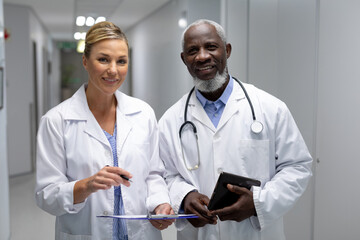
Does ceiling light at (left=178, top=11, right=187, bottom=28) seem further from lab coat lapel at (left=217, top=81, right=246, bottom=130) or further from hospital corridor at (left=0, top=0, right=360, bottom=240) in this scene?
lab coat lapel at (left=217, top=81, right=246, bottom=130)

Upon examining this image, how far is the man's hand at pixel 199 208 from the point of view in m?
1.31

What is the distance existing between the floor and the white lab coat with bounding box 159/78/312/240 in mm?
1596

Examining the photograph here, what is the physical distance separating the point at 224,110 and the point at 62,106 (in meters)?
0.61

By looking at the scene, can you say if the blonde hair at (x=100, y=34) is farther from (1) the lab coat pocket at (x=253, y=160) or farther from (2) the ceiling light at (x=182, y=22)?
(2) the ceiling light at (x=182, y=22)

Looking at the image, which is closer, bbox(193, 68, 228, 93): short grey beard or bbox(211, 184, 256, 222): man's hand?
bbox(211, 184, 256, 222): man's hand

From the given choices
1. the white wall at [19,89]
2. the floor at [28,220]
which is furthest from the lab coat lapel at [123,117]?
the white wall at [19,89]

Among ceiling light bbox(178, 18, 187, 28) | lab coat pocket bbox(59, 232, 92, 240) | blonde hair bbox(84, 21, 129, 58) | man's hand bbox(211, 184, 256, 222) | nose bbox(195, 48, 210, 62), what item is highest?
ceiling light bbox(178, 18, 187, 28)

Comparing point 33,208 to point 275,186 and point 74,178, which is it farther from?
point 275,186

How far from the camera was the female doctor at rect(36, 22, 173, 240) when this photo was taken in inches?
53.0

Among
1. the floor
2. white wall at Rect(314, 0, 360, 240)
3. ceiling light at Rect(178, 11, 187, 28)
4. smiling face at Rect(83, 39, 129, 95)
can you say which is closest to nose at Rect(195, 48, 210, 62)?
smiling face at Rect(83, 39, 129, 95)

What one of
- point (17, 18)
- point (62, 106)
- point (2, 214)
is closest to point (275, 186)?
point (62, 106)

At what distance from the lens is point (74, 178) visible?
4.53ft

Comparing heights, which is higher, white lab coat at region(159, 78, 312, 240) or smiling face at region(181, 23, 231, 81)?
smiling face at region(181, 23, 231, 81)

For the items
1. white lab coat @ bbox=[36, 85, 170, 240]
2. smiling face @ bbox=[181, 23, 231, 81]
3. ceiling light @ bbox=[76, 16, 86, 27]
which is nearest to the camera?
white lab coat @ bbox=[36, 85, 170, 240]
